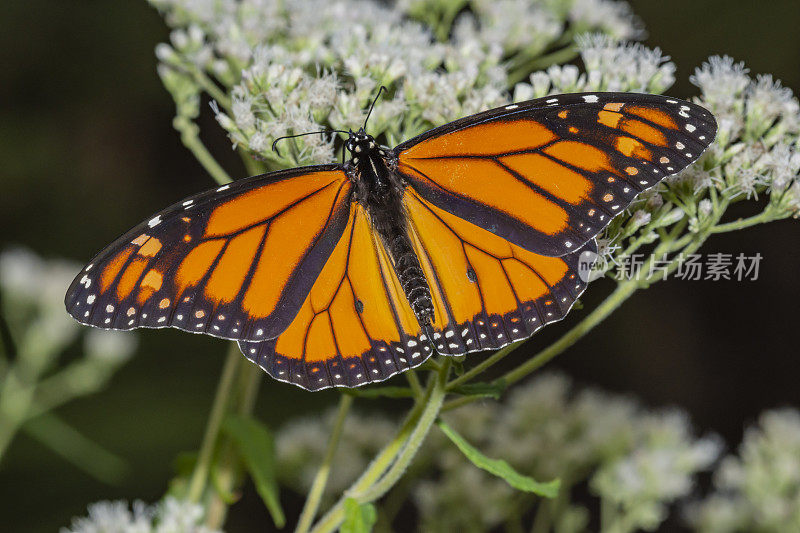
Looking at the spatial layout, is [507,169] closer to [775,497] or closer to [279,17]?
[279,17]

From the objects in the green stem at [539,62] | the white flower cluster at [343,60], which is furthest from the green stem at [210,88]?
the green stem at [539,62]

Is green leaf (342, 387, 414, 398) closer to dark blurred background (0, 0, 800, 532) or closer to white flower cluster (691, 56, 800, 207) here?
white flower cluster (691, 56, 800, 207)

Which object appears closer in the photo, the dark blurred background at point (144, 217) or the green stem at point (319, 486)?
the green stem at point (319, 486)

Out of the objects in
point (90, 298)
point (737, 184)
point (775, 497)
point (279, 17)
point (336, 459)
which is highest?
point (279, 17)

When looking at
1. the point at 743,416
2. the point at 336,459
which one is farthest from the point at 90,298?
the point at 743,416

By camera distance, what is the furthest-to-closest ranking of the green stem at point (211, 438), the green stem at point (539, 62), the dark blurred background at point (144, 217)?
the dark blurred background at point (144, 217) → the green stem at point (539, 62) → the green stem at point (211, 438)

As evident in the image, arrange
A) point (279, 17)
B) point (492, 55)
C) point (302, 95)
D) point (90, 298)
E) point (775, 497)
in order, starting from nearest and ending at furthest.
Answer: point (90, 298)
point (302, 95)
point (492, 55)
point (279, 17)
point (775, 497)

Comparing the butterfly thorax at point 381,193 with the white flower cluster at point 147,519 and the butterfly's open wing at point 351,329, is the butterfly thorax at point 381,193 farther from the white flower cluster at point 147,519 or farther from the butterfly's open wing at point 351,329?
the white flower cluster at point 147,519

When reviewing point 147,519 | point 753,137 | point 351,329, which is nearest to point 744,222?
point 753,137
